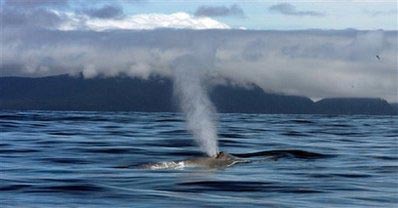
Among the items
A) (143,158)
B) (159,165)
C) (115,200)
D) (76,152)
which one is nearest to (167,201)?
(115,200)

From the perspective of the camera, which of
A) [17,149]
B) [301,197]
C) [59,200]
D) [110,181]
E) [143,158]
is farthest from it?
[17,149]

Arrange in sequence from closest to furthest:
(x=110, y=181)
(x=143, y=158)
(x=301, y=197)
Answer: (x=301, y=197)
(x=110, y=181)
(x=143, y=158)

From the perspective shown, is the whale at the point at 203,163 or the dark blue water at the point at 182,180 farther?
the whale at the point at 203,163

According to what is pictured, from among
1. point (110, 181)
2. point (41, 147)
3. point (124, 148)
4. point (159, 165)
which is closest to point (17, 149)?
point (41, 147)

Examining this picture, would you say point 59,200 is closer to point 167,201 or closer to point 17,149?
point 167,201

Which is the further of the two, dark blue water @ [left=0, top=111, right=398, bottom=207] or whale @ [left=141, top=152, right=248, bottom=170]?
whale @ [left=141, top=152, right=248, bottom=170]

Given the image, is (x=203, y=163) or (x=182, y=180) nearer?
(x=182, y=180)

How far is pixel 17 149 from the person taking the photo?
47.6 m

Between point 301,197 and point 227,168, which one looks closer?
point 301,197

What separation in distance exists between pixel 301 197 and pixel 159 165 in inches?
406

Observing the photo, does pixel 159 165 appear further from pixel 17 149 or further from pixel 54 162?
pixel 17 149

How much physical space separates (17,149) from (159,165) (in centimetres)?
1412

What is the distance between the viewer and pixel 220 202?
25.0m

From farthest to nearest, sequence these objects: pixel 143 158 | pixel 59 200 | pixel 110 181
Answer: pixel 143 158 → pixel 110 181 → pixel 59 200
